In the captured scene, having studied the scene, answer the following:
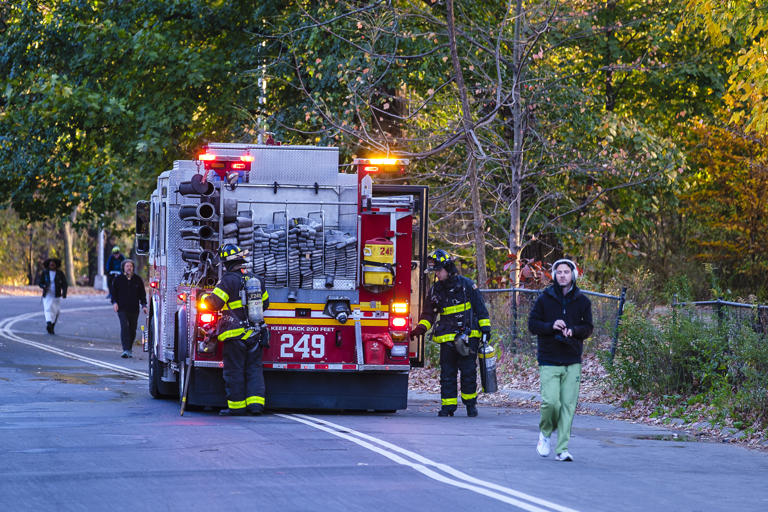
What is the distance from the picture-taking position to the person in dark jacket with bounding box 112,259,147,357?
77.8 feet

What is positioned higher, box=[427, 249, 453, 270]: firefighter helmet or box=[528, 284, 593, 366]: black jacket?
box=[427, 249, 453, 270]: firefighter helmet

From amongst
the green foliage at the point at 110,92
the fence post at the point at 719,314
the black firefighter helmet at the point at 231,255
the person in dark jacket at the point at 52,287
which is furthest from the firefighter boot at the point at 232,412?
the person in dark jacket at the point at 52,287

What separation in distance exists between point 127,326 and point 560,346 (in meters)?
14.5

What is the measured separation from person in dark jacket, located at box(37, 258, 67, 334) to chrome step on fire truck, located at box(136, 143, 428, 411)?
49.1 ft

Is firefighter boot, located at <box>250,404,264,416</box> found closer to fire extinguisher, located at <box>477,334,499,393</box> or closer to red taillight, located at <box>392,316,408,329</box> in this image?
red taillight, located at <box>392,316,408,329</box>

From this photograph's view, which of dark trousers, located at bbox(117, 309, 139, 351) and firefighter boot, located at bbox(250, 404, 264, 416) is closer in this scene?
firefighter boot, located at bbox(250, 404, 264, 416)

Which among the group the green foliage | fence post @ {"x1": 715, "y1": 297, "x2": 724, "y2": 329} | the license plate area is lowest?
the license plate area

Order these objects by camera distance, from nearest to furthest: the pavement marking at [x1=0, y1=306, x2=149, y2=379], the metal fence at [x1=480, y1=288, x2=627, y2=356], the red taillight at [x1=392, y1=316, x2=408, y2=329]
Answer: the red taillight at [x1=392, y1=316, x2=408, y2=329], the metal fence at [x1=480, y1=288, x2=627, y2=356], the pavement marking at [x1=0, y1=306, x2=149, y2=379]

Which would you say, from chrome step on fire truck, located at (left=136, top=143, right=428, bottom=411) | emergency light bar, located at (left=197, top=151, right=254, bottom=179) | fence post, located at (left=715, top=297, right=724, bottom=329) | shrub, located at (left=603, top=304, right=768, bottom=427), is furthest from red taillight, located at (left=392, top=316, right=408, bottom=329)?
fence post, located at (left=715, top=297, right=724, bottom=329)

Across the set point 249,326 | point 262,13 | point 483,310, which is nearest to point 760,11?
point 483,310

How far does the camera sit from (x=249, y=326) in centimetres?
1340

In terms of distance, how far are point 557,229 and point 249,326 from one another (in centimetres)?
1143

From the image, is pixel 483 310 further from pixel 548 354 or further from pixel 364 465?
pixel 364 465

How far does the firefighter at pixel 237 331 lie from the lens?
13.4 m
